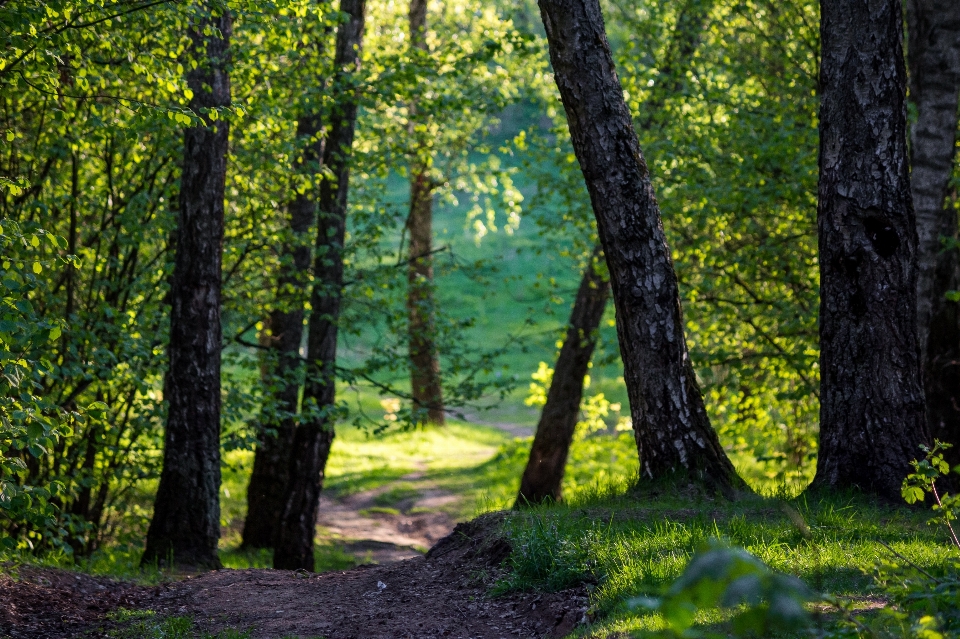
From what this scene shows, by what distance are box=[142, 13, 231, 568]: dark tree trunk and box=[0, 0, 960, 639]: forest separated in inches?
1.1

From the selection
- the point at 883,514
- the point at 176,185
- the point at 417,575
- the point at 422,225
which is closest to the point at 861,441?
the point at 883,514

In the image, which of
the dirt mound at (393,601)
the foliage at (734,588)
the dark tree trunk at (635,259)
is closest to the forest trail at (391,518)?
the dirt mound at (393,601)

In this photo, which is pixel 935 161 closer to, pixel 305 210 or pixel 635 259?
pixel 635 259

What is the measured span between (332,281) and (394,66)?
2701mm

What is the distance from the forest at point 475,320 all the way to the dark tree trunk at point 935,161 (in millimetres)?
37

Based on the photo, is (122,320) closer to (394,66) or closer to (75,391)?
(75,391)

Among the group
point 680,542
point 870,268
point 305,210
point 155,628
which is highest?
point 305,210

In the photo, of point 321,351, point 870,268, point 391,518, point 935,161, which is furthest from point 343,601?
point 391,518

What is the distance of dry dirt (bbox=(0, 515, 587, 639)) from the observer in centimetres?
474

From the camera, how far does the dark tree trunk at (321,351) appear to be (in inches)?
397

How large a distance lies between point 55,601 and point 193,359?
2668mm

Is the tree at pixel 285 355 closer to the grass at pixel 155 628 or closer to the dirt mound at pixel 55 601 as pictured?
the dirt mound at pixel 55 601

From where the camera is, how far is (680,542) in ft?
16.4

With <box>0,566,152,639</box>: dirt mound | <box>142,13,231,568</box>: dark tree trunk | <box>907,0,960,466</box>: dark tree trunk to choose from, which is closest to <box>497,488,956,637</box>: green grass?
<box>0,566,152,639</box>: dirt mound
